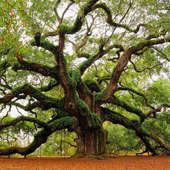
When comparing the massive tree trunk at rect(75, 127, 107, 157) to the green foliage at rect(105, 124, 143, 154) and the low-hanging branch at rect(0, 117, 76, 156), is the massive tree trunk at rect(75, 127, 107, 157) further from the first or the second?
the green foliage at rect(105, 124, 143, 154)

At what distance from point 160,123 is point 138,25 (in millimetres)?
6982

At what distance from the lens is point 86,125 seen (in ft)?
31.4

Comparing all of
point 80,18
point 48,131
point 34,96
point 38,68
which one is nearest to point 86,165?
point 34,96

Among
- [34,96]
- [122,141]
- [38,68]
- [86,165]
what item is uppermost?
[38,68]

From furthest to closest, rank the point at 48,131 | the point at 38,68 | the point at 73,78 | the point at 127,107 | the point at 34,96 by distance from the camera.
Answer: the point at 127,107
the point at 48,131
the point at 34,96
the point at 73,78
the point at 38,68

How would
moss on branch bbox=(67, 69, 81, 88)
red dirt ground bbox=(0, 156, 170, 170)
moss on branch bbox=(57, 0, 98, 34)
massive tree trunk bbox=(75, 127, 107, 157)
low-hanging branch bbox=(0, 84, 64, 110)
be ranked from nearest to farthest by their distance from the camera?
red dirt ground bbox=(0, 156, 170, 170) → moss on branch bbox=(57, 0, 98, 34) → moss on branch bbox=(67, 69, 81, 88) → low-hanging branch bbox=(0, 84, 64, 110) → massive tree trunk bbox=(75, 127, 107, 157)

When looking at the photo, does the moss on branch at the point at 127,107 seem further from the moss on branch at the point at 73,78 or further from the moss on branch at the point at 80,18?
the moss on branch at the point at 80,18

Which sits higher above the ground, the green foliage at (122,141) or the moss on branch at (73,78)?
the moss on branch at (73,78)

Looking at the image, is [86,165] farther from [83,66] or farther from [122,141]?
[122,141]

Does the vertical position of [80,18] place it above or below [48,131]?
above

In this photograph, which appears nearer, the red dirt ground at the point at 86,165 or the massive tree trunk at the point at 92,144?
the red dirt ground at the point at 86,165

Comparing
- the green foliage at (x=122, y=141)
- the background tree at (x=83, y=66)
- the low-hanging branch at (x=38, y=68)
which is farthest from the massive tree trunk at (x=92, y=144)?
the green foliage at (x=122, y=141)

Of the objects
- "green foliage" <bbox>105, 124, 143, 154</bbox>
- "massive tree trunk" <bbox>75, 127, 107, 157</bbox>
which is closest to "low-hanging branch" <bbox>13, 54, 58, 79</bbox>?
"massive tree trunk" <bbox>75, 127, 107, 157</bbox>

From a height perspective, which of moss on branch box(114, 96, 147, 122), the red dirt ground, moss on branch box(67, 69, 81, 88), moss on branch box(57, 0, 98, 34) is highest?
moss on branch box(57, 0, 98, 34)
